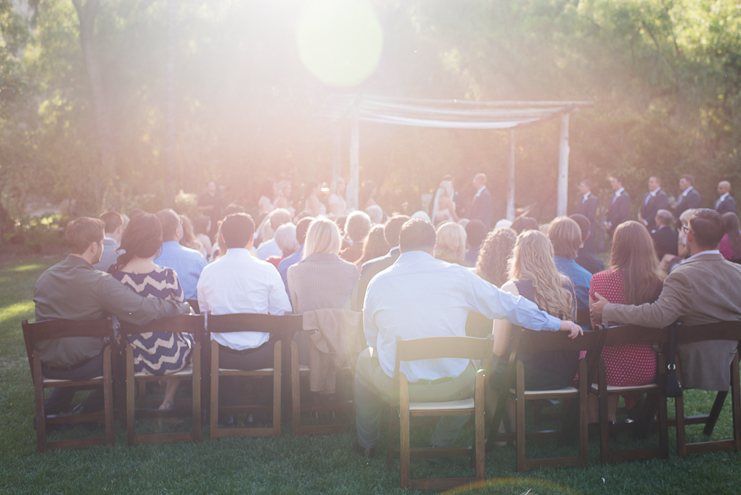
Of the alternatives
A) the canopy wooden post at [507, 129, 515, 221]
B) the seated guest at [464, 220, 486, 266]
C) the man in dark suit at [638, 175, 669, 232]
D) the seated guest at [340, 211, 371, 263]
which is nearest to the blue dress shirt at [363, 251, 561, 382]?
the seated guest at [340, 211, 371, 263]

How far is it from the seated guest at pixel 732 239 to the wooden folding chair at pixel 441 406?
584 centimetres

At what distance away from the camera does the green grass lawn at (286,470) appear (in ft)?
10.6

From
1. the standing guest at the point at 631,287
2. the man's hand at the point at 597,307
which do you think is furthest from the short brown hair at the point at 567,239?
the man's hand at the point at 597,307

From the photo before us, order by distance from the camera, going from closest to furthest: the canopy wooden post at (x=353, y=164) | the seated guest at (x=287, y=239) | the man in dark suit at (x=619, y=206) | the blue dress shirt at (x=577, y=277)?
the blue dress shirt at (x=577, y=277) → the seated guest at (x=287, y=239) → the canopy wooden post at (x=353, y=164) → the man in dark suit at (x=619, y=206)

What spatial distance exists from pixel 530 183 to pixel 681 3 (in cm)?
895

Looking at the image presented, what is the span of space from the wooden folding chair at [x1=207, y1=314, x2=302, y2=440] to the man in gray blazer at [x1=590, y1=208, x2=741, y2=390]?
2.12 meters

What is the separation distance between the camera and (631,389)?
3.55 meters

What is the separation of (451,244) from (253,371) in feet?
6.58

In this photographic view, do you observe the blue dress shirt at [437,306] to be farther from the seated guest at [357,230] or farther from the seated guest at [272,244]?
the seated guest at [272,244]

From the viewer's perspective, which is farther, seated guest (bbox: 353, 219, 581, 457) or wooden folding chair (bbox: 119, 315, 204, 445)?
wooden folding chair (bbox: 119, 315, 204, 445)

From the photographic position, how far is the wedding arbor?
9.69 m

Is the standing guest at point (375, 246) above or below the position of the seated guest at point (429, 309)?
above

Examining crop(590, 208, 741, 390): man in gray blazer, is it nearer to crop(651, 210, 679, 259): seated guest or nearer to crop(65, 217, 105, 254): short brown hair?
crop(65, 217, 105, 254): short brown hair

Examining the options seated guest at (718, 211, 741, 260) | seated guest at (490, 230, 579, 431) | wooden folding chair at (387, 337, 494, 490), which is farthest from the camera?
seated guest at (718, 211, 741, 260)
